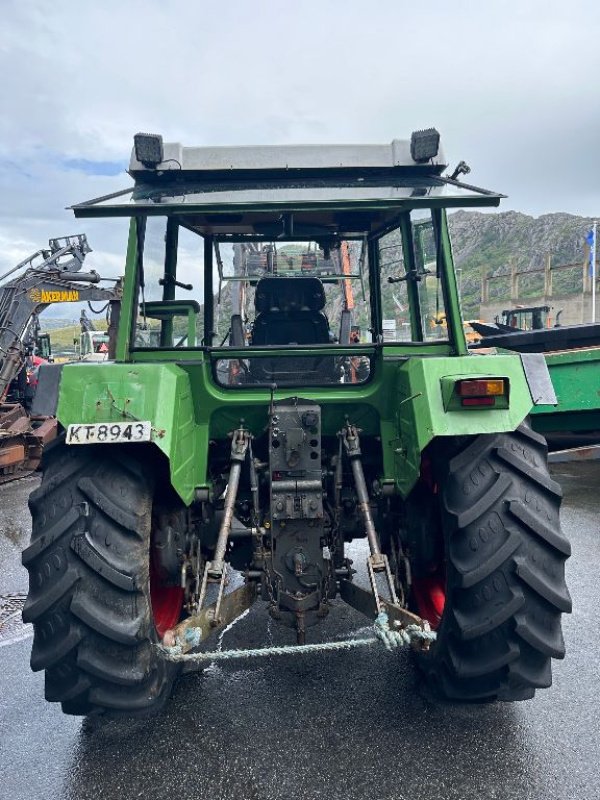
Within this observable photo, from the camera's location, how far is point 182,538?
3.45 meters

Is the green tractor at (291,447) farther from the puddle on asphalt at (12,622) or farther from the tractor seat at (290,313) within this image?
the puddle on asphalt at (12,622)

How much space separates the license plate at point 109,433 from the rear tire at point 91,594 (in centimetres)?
21

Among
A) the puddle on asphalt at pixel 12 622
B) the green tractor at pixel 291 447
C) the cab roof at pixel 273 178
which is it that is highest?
the cab roof at pixel 273 178

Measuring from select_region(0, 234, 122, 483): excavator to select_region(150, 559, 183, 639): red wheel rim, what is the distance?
676 centimetres

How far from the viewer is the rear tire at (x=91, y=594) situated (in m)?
2.68

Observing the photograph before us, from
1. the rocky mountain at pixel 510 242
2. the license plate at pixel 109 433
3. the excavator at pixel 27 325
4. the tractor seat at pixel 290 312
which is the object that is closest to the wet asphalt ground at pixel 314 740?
the license plate at pixel 109 433

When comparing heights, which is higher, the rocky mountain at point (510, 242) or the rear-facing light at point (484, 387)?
the rocky mountain at point (510, 242)

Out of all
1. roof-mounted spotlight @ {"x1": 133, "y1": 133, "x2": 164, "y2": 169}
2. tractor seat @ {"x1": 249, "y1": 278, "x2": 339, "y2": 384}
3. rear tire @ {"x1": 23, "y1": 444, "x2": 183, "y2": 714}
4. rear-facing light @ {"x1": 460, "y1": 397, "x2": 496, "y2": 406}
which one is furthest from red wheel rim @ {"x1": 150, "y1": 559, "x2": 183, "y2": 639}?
roof-mounted spotlight @ {"x1": 133, "y1": 133, "x2": 164, "y2": 169}

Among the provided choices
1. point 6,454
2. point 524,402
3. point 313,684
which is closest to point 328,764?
point 313,684

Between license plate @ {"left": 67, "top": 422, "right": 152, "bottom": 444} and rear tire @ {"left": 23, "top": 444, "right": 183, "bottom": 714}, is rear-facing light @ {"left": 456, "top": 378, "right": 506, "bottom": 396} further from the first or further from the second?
rear tire @ {"left": 23, "top": 444, "right": 183, "bottom": 714}

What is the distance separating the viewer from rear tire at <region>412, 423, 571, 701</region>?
8.95 feet

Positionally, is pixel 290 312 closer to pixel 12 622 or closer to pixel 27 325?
pixel 12 622

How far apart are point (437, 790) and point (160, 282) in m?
2.94

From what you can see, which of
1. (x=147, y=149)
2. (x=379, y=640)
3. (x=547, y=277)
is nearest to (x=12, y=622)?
(x=379, y=640)
